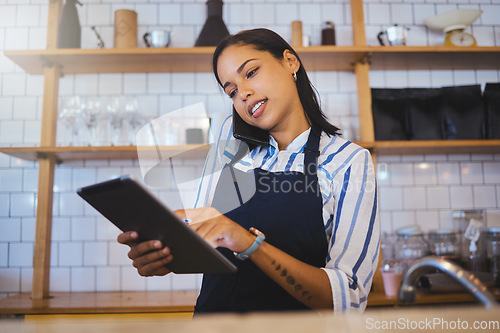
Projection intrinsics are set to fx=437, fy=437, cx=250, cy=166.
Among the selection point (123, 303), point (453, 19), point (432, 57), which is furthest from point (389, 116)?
point (123, 303)

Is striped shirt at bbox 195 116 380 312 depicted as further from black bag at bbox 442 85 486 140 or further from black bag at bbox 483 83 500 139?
black bag at bbox 483 83 500 139

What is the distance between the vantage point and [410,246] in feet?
8.33

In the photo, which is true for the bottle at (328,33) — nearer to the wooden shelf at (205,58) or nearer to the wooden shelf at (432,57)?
the wooden shelf at (205,58)

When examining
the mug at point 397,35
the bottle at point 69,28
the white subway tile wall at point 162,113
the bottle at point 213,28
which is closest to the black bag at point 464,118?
the white subway tile wall at point 162,113

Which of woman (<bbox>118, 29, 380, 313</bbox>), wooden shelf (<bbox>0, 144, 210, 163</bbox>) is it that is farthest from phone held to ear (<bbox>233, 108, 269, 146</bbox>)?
wooden shelf (<bbox>0, 144, 210, 163</bbox>)

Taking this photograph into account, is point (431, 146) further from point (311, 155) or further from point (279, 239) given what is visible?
point (279, 239)

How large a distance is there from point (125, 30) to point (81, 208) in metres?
1.13

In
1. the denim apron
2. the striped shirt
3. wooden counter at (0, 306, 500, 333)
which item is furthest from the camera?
the denim apron

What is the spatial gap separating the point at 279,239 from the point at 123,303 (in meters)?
1.31

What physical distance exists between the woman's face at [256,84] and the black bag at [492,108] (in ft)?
5.82

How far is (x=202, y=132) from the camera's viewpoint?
2.53 metres

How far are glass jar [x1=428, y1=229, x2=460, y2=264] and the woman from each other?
1.40 m

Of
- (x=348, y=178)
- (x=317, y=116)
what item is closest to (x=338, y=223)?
(x=348, y=178)

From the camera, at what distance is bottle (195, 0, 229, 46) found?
2557 millimetres
